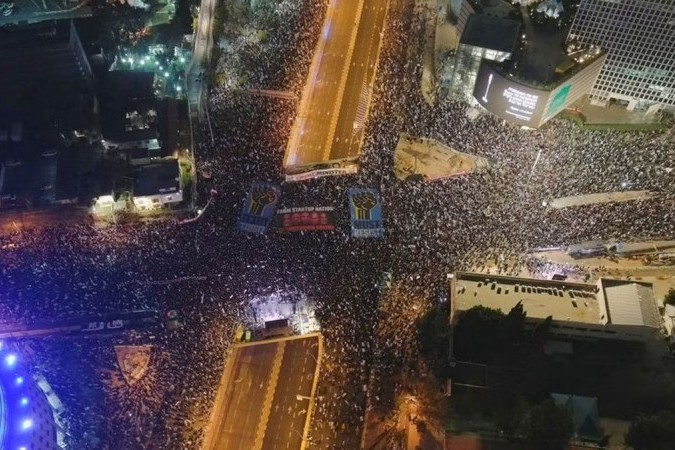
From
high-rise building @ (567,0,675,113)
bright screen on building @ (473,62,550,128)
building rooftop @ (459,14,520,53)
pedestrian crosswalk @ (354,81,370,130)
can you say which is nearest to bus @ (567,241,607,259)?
bright screen on building @ (473,62,550,128)

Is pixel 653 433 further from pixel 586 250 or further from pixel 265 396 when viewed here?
pixel 265 396

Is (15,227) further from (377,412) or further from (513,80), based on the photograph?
(513,80)

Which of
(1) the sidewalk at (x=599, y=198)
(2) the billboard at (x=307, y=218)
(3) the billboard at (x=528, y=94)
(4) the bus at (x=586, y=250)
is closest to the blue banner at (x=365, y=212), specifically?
(2) the billboard at (x=307, y=218)

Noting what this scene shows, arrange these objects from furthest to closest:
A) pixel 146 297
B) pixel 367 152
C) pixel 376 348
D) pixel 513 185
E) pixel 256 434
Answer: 1. pixel 367 152
2. pixel 513 185
3. pixel 146 297
4. pixel 376 348
5. pixel 256 434

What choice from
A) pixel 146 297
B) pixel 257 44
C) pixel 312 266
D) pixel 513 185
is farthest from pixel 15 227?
pixel 513 185

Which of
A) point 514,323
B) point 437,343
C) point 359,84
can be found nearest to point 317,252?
point 437,343

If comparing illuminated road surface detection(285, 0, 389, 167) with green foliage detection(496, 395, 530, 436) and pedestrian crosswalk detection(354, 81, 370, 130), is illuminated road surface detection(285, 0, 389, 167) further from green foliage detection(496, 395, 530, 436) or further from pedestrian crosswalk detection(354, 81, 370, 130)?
green foliage detection(496, 395, 530, 436)
